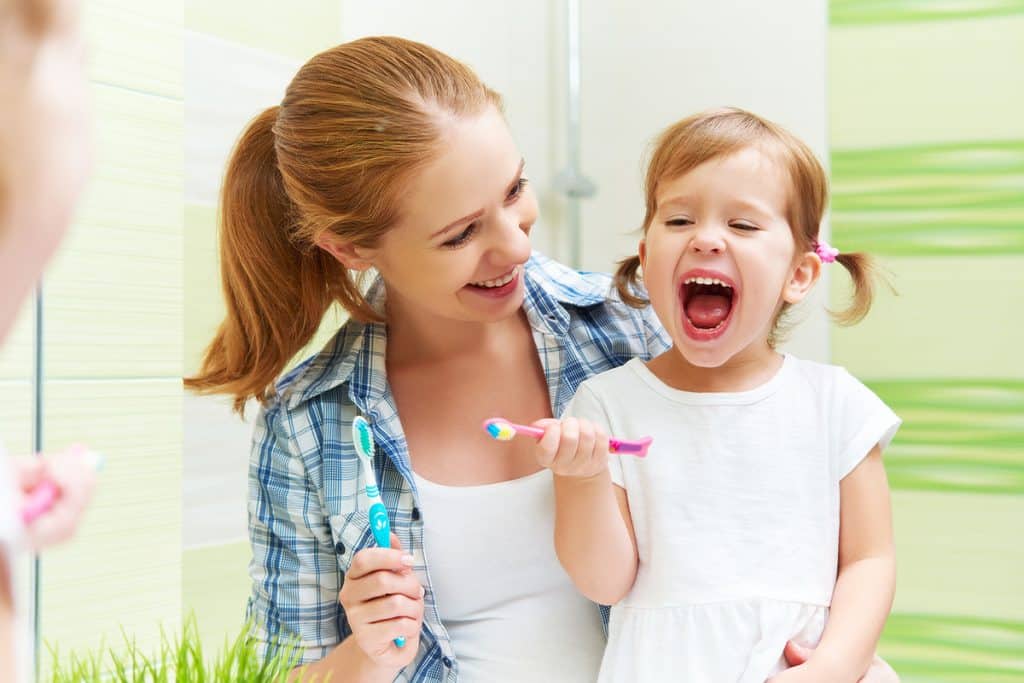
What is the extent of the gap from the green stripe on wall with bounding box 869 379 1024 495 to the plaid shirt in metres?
0.99

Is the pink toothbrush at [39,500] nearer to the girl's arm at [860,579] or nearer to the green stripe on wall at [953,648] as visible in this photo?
the girl's arm at [860,579]

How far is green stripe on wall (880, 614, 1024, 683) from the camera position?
6.23 feet

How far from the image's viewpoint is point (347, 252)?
3.43 ft

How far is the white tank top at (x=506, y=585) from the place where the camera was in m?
1.02

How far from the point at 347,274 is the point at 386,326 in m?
0.07

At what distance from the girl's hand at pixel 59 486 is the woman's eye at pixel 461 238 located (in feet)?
1.96

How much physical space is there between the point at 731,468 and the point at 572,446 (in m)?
0.21

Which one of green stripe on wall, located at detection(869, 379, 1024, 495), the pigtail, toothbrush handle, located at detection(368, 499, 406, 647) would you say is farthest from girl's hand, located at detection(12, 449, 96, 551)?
green stripe on wall, located at detection(869, 379, 1024, 495)

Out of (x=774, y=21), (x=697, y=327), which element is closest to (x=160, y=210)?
(x=697, y=327)

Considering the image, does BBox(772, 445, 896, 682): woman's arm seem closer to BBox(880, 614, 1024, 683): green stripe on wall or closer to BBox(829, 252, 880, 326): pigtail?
BBox(829, 252, 880, 326): pigtail

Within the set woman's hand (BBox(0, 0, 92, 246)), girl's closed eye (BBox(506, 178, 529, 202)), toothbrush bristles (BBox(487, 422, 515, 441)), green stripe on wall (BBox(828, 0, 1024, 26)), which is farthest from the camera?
green stripe on wall (BBox(828, 0, 1024, 26))

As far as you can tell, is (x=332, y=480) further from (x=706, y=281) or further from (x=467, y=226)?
(x=706, y=281)

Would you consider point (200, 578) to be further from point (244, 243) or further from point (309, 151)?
point (309, 151)

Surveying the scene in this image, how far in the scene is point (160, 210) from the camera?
1.12 m
